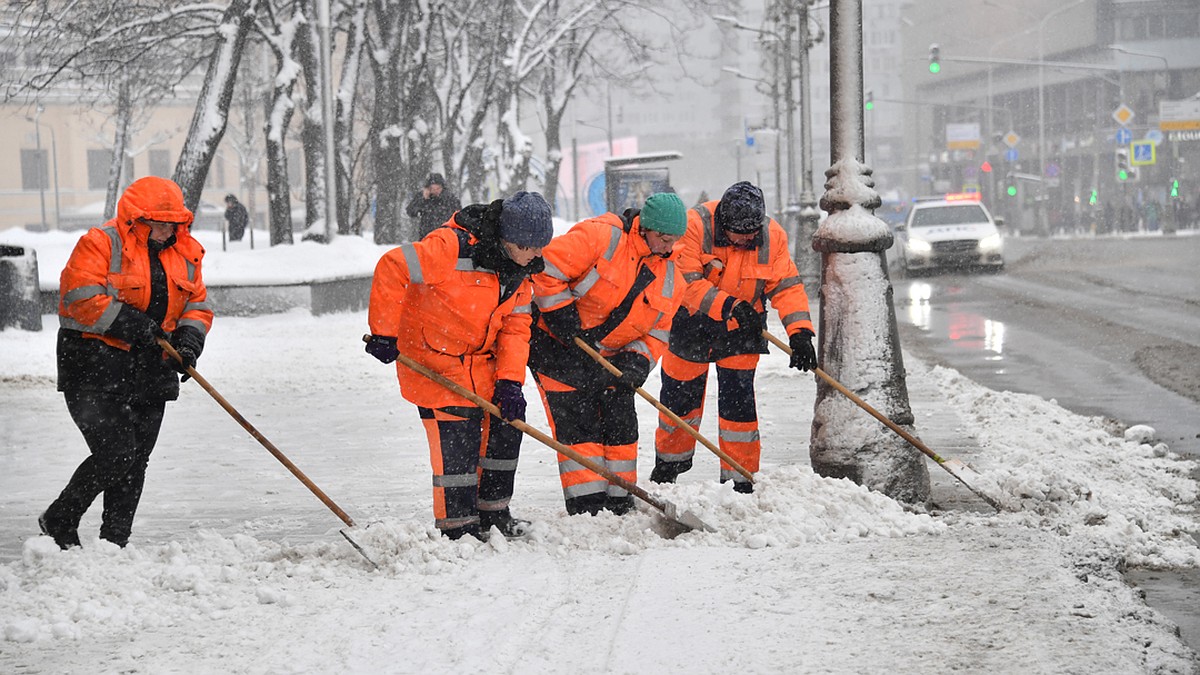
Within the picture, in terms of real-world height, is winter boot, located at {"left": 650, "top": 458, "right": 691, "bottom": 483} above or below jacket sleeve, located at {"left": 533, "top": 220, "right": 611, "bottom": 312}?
below

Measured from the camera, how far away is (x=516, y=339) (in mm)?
5719

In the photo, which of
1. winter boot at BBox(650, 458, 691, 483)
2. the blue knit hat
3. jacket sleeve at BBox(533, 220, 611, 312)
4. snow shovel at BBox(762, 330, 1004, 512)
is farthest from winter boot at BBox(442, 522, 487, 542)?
snow shovel at BBox(762, 330, 1004, 512)

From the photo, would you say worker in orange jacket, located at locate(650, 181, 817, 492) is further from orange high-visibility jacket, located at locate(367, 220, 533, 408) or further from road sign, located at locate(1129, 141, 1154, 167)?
road sign, located at locate(1129, 141, 1154, 167)

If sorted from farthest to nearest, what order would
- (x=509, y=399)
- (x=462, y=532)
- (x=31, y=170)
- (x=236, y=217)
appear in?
(x=31, y=170) → (x=236, y=217) → (x=462, y=532) → (x=509, y=399)

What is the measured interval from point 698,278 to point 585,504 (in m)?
1.28

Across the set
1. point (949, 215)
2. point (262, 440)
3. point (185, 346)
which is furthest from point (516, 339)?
point (949, 215)

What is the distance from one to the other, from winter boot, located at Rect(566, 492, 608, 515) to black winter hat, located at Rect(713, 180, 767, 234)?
54.2 inches

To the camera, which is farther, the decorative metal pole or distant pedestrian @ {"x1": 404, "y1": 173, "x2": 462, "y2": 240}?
distant pedestrian @ {"x1": 404, "y1": 173, "x2": 462, "y2": 240}

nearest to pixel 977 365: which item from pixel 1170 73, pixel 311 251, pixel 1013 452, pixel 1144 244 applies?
Answer: pixel 1013 452

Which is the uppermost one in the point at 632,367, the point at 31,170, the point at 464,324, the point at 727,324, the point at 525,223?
the point at 31,170

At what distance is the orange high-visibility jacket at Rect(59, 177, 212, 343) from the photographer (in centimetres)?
545

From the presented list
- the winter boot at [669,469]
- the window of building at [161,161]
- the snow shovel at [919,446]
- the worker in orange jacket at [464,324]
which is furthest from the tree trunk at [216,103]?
the window of building at [161,161]

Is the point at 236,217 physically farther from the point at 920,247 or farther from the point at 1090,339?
the point at 1090,339

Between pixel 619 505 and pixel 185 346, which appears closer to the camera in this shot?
pixel 185 346
